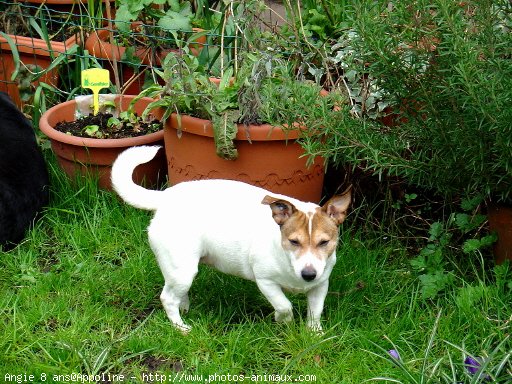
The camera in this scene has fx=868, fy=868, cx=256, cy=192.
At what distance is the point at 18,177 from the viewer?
4.70 m

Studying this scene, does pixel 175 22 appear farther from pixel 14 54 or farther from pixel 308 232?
pixel 308 232

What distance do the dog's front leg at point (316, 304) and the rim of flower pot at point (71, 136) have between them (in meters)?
1.65

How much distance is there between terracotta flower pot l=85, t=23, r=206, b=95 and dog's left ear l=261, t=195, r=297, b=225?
210 centimetres

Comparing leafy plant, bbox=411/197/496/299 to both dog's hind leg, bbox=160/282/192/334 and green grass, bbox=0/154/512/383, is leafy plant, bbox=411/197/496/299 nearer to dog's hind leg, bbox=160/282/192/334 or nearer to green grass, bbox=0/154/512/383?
green grass, bbox=0/154/512/383

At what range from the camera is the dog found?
3.53 m

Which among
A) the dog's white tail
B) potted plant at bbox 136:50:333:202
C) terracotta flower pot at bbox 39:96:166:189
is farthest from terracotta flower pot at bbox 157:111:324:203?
the dog's white tail

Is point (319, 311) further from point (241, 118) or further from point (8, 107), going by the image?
point (8, 107)

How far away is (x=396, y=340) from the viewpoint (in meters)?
3.74

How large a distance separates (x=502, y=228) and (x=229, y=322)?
131 centimetres

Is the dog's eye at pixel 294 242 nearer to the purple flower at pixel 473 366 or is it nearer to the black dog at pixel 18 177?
the purple flower at pixel 473 366

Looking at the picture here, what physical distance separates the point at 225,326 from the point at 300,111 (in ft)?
3.38

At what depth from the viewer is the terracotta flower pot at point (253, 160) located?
14.3 ft

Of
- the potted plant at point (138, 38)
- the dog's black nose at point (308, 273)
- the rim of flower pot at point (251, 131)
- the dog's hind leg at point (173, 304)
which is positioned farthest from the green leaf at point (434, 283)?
the potted plant at point (138, 38)

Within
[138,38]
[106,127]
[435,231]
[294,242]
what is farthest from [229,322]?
[138,38]
